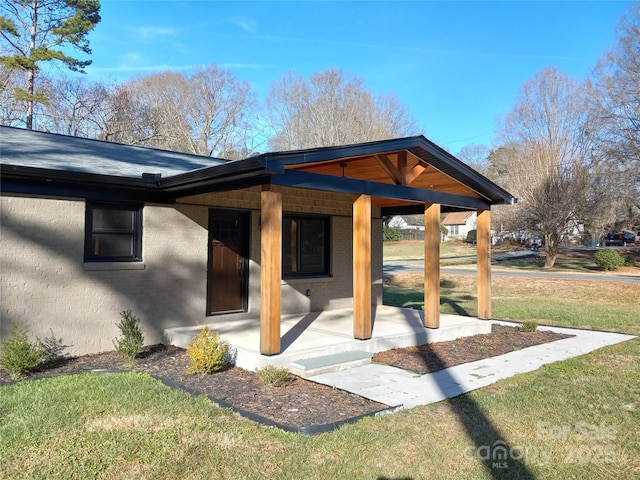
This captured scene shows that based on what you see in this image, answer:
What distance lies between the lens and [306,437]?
415 centimetres

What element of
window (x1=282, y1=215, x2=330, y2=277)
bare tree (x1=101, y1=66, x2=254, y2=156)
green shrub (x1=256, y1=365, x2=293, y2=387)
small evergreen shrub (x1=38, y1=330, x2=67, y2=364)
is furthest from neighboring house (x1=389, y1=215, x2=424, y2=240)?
green shrub (x1=256, y1=365, x2=293, y2=387)

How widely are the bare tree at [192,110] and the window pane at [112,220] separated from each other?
23.6 m

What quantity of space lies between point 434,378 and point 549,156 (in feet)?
75.8

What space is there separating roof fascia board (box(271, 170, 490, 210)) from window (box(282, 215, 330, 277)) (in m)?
2.96

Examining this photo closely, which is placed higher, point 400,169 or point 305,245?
point 400,169

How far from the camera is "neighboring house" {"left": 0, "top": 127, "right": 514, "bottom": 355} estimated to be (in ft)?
21.1

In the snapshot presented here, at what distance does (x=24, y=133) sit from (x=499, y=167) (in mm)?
32396

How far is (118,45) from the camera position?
1025 inches

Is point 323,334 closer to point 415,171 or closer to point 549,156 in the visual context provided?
point 415,171

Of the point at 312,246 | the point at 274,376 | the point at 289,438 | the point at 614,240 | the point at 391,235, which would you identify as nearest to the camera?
the point at 289,438

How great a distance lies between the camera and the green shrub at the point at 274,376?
558 centimetres

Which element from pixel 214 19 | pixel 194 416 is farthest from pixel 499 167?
pixel 194 416

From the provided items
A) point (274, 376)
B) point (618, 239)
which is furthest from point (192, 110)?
point (618, 239)

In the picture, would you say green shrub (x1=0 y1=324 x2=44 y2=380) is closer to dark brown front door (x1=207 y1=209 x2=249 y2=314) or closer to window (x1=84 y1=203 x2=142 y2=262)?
window (x1=84 y1=203 x2=142 y2=262)
